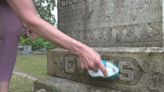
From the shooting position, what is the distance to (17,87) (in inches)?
225

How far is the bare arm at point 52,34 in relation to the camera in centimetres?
136

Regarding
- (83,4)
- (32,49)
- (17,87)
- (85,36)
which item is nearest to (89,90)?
(85,36)

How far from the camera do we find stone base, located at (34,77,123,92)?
12.1 feet

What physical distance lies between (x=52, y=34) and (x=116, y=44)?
90.3 inches

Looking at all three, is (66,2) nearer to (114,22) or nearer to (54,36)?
(114,22)

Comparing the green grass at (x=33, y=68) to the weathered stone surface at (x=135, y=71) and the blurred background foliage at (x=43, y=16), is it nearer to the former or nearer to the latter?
the weathered stone surface at (x=135, y=71)

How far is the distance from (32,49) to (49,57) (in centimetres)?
Answer: 1948

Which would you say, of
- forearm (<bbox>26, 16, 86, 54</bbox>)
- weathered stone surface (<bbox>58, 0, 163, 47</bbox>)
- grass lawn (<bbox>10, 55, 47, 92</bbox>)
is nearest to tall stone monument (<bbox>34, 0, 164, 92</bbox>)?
weathered stone surface (<bbox>58, 0, 163, 47</bbox>)

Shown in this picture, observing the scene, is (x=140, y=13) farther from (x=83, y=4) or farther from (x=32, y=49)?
(x=32, y=49)

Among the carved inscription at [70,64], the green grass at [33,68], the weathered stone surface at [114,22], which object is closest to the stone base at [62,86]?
the carved inscription at [70,64]

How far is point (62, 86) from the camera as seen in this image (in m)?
4.14

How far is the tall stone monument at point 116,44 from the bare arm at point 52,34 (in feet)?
5.35

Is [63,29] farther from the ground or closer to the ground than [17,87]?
farther from the ground

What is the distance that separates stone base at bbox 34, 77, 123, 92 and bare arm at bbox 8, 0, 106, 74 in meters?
2.02
